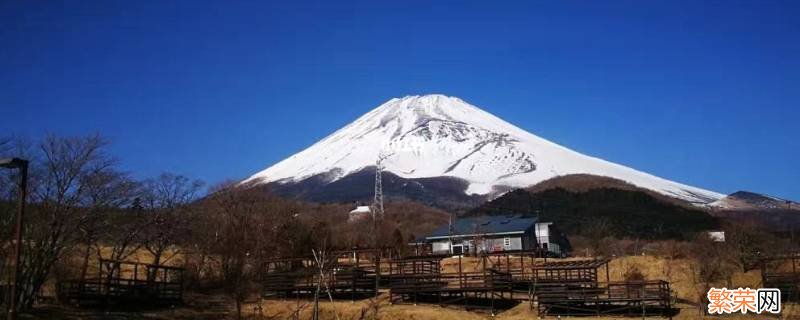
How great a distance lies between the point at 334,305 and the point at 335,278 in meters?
2.06

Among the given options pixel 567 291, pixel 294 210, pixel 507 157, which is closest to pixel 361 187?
pixel 507 157

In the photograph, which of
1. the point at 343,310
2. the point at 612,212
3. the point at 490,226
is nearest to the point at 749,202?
the point at 612,212

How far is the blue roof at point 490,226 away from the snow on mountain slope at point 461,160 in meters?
83.1

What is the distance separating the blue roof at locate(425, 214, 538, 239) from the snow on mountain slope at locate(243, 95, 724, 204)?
83052mm

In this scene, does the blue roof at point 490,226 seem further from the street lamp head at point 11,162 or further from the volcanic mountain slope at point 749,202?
the volcanic mountain slope at point 749,202

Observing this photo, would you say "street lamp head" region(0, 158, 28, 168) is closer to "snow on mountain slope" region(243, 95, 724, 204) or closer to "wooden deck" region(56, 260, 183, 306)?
"wooden deck" region(56, 260, 183, 306)

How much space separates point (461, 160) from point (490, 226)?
120219mm

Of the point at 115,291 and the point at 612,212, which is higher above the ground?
the point at 612,212

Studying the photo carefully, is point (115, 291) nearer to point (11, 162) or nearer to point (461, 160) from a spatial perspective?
point (11, 162)

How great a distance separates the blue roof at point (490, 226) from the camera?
55234 millimetres

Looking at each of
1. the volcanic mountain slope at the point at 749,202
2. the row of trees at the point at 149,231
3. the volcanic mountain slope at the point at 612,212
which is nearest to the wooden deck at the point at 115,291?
the row of trees at the point at 149,231

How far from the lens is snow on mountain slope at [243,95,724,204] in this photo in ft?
503

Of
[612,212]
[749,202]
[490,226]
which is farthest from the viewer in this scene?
[749,202]

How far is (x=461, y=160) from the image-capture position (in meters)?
177
